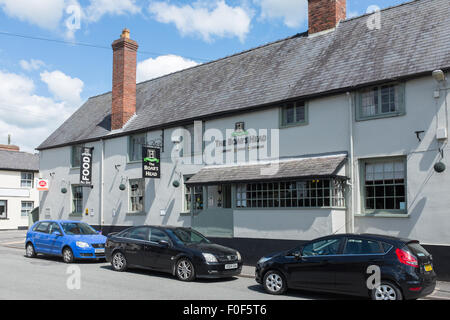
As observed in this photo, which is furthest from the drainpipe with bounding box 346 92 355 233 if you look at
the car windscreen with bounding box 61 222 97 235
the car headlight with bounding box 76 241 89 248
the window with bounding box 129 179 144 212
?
the window with bounding box 129 179 144 212

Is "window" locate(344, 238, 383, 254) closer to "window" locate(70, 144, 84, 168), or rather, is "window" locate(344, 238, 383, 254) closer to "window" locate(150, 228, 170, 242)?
"window" locate(150, 228, 170, 242)

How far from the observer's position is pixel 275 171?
14898 mm

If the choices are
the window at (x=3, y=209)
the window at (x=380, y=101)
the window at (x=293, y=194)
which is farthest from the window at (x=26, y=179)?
the window at (x=380, y=101)

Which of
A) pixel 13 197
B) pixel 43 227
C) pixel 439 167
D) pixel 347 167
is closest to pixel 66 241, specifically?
pixel 43 227

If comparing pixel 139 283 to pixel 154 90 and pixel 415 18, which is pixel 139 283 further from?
pixel 154 90

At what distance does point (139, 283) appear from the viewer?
37.2 feet

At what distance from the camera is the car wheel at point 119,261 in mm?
13480

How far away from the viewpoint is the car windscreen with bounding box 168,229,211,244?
42.0 feet

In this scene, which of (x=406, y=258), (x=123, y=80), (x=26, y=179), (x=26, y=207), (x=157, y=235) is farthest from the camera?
(x=26, y=179)

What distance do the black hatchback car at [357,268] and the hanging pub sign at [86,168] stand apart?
14.0 meters

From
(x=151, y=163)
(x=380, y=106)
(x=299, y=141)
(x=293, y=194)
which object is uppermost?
(x=380, y=106)

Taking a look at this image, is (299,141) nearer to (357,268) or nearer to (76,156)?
(357,268)

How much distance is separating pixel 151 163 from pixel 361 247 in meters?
11.2
